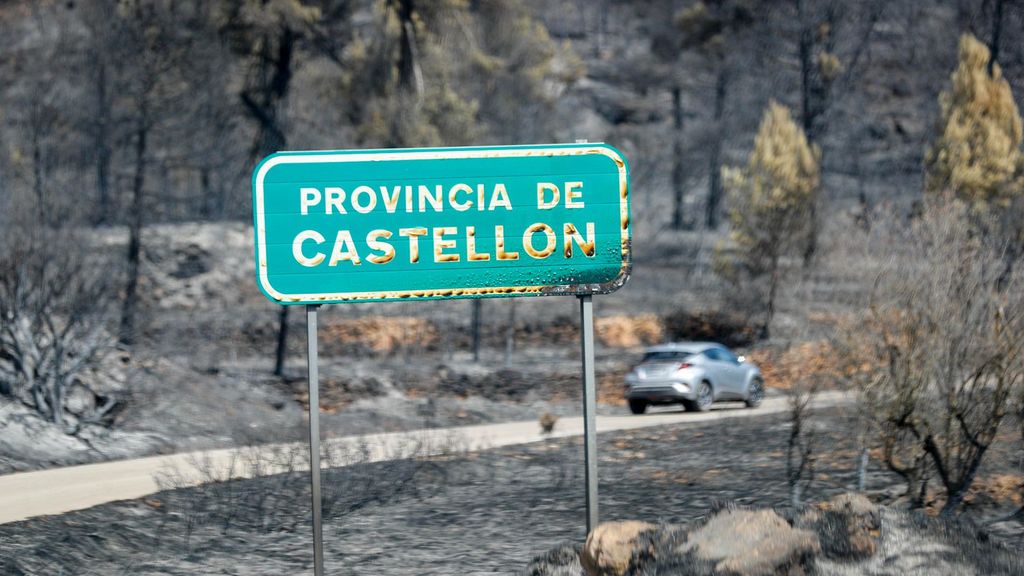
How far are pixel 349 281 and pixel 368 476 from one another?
6.35 meters

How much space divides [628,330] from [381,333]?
27.0ft

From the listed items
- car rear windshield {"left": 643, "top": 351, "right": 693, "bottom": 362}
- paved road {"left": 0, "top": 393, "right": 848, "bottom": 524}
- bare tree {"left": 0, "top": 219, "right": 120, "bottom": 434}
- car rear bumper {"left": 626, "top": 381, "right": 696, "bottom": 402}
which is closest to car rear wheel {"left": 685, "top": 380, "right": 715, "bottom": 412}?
car rear bumper {"left": 626, "top": 381, "right": 696, "bottom": 402}

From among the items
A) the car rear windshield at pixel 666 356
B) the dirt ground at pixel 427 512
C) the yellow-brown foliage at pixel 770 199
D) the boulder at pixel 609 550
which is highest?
the boulder at pixel 609 550

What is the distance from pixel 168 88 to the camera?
29906 mm

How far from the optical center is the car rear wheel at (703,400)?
2348 centimetres

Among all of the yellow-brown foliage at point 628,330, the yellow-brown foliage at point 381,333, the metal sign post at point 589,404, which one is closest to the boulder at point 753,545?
the metal sign post at point 589,404

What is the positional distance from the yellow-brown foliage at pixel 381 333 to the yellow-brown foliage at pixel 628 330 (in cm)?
547

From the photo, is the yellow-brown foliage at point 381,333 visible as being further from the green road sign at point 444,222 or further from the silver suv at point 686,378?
the green road sign at point 444,222

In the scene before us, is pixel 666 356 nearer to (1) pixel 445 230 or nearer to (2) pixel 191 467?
(2) pixel 191 467

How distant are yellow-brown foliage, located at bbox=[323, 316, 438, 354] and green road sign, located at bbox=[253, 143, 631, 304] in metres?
26.9

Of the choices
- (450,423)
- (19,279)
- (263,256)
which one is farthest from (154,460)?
(263,256)

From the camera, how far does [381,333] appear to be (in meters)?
35.6

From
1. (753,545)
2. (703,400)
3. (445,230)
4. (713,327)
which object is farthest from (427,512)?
(713,327)

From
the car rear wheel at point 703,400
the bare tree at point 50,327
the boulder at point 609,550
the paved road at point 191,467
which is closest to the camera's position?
the boulder at point 609,550
